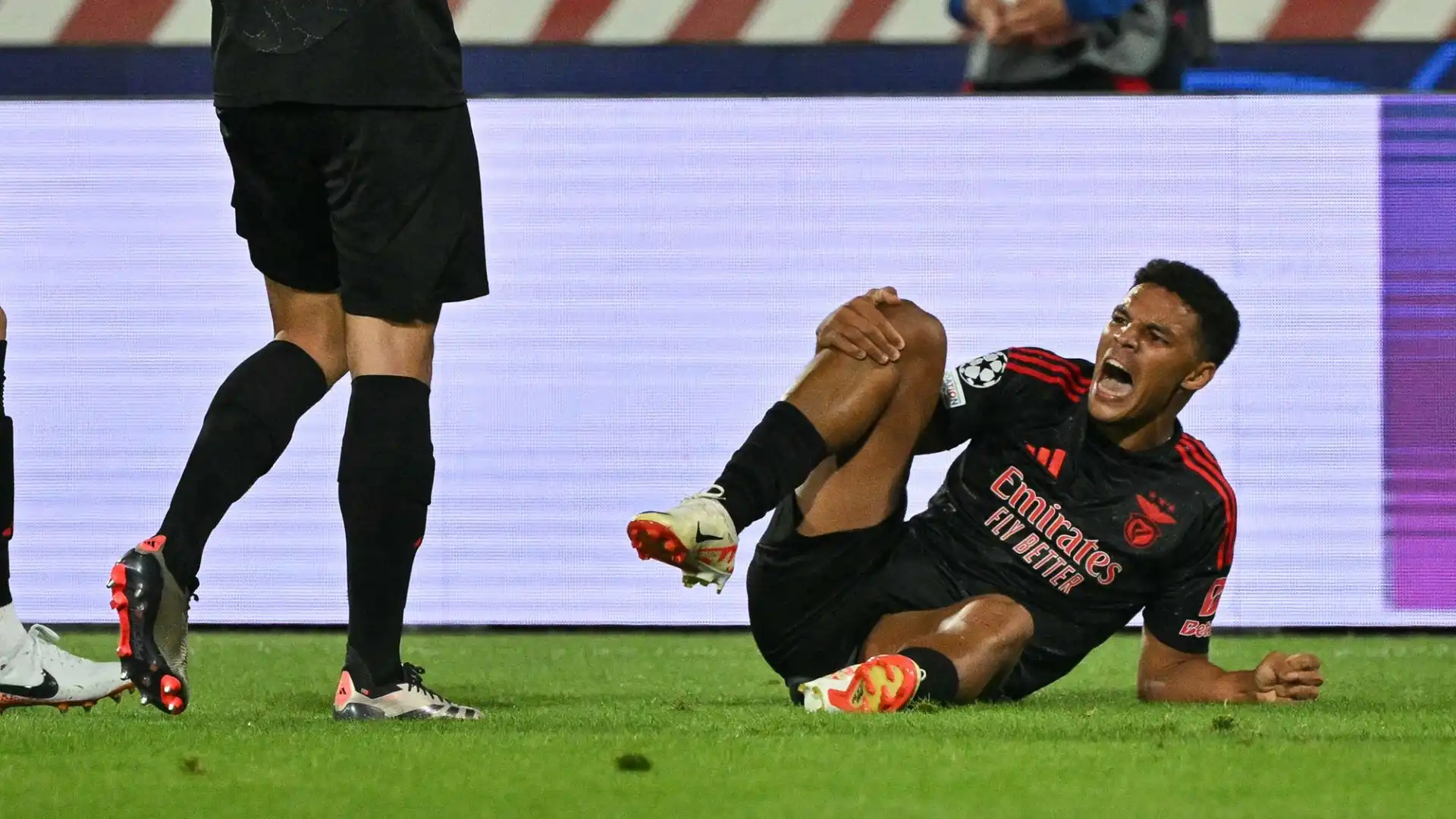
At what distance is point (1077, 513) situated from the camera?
3.09m

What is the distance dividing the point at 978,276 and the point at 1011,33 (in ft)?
1.82

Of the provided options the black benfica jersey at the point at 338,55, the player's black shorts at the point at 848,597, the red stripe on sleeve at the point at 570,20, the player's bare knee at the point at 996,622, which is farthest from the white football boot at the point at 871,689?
the red stripe on sleeve at the point at 570,20

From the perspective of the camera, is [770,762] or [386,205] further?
[386,205]

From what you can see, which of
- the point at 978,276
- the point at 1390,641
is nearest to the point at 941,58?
the point at 978,276

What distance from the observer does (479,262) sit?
8.79 ft

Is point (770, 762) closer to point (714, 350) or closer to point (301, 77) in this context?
point (301, 77)

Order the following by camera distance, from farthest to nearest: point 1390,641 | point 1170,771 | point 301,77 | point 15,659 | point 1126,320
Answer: point 1390,641, point 1126,320, point 15,659, point 301,77, point 1170,771

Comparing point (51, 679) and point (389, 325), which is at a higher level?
point (389, 325)

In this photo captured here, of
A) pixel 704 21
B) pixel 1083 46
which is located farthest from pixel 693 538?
Result: pixel 1083 46

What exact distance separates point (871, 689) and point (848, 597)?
1.34 feet

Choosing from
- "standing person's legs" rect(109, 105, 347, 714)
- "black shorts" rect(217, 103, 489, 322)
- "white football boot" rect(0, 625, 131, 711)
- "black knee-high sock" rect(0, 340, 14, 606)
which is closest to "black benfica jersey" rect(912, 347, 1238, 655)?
"black shorts" rect(217, 103, 489, 322)

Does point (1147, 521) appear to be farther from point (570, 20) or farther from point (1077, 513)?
point (570, 20)

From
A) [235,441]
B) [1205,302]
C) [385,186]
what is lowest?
[235,441]

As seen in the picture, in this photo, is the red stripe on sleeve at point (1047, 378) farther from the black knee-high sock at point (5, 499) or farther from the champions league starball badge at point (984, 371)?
the black knee-high sock at point (5, 499)
